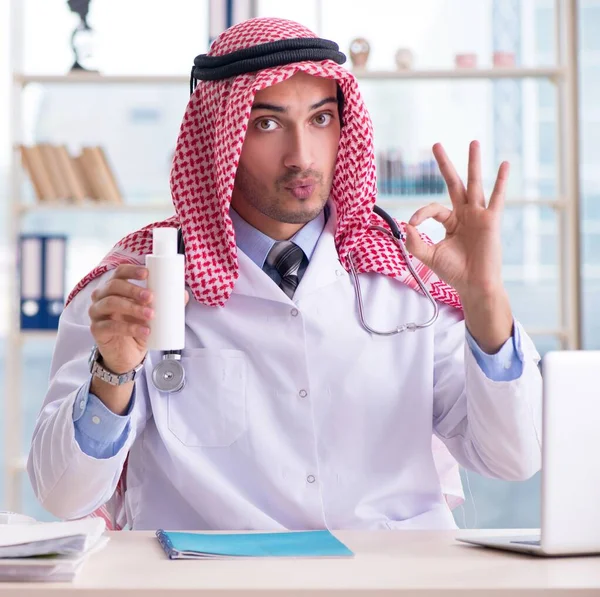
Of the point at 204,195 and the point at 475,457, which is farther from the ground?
the point at 204,195

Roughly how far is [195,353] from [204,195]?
37cm

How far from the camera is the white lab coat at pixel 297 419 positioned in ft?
6.29

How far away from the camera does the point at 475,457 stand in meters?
1.99

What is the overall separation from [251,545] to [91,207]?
2763 millimetres

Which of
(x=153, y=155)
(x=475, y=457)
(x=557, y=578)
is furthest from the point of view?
(x=153, y=155)

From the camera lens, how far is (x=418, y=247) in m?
1.86

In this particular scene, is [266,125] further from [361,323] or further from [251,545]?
[251,545]

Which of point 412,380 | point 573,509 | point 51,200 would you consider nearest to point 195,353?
point 412,380

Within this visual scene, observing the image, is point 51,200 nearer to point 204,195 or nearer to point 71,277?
point 71,277

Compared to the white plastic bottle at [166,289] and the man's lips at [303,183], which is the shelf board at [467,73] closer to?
the man's lips at [303,183]

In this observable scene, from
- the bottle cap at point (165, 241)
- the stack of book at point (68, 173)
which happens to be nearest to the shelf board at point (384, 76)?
the stack of book at point (68, 173)

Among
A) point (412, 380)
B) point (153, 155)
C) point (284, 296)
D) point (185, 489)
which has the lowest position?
point (185, 489)

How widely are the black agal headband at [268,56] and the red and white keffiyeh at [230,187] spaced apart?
0.01 m

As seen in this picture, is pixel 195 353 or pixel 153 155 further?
pixel 153 155
